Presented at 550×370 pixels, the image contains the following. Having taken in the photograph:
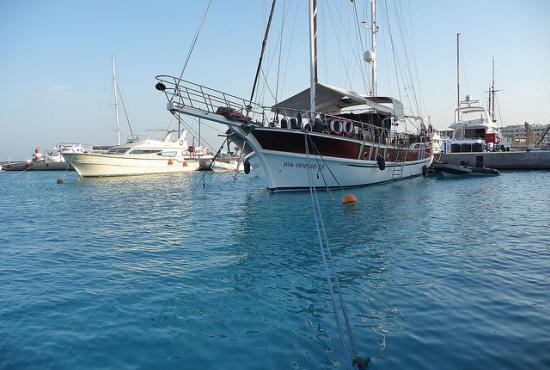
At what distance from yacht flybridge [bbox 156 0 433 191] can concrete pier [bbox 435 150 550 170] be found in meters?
16.9

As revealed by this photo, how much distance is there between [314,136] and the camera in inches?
811

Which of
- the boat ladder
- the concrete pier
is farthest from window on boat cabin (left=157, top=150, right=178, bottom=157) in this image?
the concrete pier

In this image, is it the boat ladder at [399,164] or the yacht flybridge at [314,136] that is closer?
the yacht flybridge at [314,136]

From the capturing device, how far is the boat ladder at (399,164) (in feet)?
93.3

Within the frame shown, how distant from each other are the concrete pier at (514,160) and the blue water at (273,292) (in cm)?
2522

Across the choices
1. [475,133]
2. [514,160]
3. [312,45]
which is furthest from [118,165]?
[475,133]

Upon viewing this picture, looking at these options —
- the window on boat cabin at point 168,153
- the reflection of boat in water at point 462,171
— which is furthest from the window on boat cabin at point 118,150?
the reflection of boat in water at point 462,171

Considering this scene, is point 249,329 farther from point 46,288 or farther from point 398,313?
point 46,288

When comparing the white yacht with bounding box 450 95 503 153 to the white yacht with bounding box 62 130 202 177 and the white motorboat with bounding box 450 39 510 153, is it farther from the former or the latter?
the white yacht with bounding box 62 130 202 177

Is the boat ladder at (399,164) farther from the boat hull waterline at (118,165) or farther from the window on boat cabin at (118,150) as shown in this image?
Result: the window on boat cabin at (118,150)

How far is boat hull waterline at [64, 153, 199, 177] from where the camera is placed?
38094 millimetres

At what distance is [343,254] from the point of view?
9953 mm

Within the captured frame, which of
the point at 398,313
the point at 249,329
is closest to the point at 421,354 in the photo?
the point at 398,313

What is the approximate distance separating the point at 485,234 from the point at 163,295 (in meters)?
9.04
